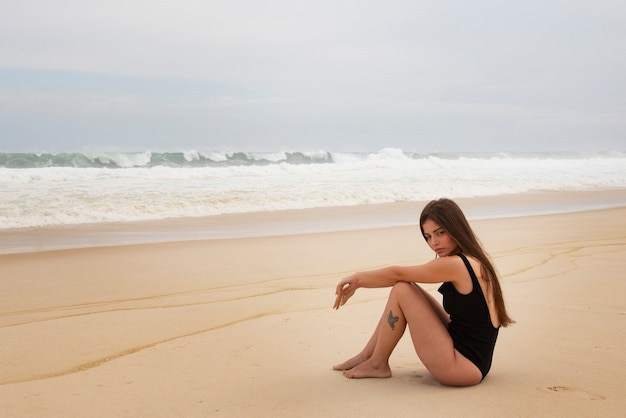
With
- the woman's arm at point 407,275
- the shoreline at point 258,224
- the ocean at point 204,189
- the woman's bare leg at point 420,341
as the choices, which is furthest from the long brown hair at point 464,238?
the ocean at point 204,189

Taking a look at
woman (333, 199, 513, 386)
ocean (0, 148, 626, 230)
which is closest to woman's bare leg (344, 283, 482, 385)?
woman (333, 199, 513, 386)

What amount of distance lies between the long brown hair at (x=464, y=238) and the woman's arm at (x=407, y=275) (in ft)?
0.49

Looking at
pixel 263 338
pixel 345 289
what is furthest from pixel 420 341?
pixel 263 338

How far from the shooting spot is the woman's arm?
11.5ft

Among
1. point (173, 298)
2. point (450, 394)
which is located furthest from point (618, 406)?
point (173, 298)

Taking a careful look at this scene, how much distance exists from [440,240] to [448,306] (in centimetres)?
40

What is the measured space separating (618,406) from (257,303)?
11.4 feet

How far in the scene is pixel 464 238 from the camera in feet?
11.8

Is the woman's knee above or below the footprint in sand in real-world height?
above

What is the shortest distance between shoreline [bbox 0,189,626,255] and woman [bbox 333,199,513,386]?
283 inches

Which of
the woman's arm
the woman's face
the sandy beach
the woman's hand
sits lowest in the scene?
the sandy beach

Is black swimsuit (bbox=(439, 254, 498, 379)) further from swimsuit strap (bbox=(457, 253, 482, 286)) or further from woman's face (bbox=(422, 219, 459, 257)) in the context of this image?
woman's face (bbox=(422, 219, 459, 257))

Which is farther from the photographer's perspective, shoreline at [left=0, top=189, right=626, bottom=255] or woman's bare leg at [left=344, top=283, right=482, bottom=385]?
shoreline at [left=0, top=189, right=626, bottom=255]

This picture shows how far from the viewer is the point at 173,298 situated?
625 cm
